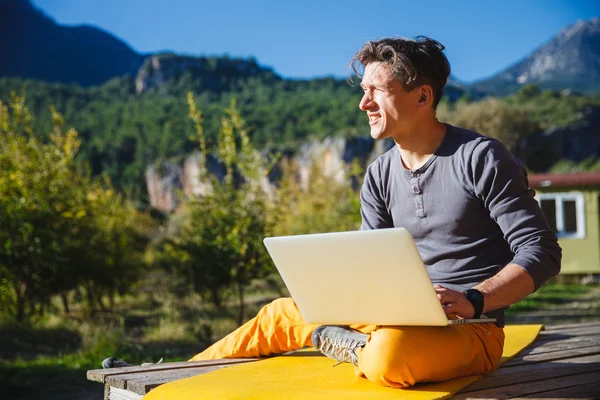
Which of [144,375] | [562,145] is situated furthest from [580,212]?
[562,145]

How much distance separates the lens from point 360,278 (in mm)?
2115

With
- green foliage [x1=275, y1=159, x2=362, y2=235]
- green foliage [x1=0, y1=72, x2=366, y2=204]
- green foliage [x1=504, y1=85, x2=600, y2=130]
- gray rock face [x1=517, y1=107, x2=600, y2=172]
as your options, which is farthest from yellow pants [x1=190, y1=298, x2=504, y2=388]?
green foliage [x1=504, y1=85, x2=600, y2=130]

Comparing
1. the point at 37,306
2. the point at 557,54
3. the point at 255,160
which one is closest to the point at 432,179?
the point at 255,160

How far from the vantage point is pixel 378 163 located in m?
2.78

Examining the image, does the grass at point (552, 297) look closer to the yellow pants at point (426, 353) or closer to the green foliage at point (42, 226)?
the green foliage at point (42, 226)

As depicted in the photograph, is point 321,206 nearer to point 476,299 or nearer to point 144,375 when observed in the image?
point 144,375

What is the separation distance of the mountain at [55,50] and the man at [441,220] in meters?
64.8

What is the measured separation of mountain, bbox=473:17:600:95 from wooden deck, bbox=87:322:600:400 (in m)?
40.1

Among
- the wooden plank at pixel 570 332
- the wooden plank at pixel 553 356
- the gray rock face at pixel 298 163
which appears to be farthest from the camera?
the gray rock face at pixel 298 163

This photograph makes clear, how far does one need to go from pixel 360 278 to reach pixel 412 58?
0.84 meters

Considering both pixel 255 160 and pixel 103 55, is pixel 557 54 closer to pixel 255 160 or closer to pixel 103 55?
pixel 255 160

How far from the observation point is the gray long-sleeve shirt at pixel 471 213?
2.24 meters

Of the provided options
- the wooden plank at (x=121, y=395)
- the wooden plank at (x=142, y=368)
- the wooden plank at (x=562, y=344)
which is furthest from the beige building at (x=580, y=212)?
the wooden plank at (x=121, y=395)

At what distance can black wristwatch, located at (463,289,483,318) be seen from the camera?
6.93 ft
